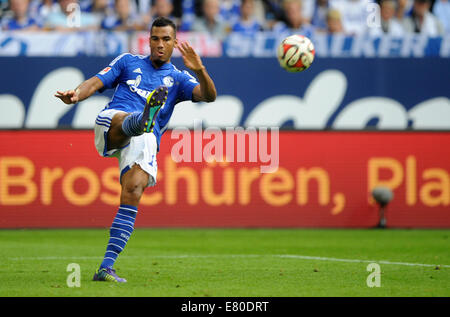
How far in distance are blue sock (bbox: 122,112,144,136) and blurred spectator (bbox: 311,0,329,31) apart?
11089 millimetres

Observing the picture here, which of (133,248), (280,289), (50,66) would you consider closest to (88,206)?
(50,66)

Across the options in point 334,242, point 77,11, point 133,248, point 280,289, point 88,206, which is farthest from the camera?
point 77,11

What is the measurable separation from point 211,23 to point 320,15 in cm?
260

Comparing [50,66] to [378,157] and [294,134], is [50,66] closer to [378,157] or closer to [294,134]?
[294,134]

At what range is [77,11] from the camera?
18.0m

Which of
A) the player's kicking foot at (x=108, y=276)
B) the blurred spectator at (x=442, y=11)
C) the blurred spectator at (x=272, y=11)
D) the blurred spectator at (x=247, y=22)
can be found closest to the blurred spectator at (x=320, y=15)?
the blurred spectator at (x=272, y=11)

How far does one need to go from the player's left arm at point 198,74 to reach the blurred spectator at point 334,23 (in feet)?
31.9

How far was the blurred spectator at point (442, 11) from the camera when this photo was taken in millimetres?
19703

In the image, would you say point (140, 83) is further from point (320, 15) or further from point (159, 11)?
point (320, 15)

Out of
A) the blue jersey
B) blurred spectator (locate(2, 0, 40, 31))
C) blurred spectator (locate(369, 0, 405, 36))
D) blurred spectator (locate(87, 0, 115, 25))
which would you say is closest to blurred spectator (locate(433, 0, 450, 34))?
blurred spectator (locate(369, 0, 405, 36))

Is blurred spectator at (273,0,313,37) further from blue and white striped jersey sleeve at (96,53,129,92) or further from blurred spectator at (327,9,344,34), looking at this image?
blue and white striped jersey sleeve at (96,53,129,92)

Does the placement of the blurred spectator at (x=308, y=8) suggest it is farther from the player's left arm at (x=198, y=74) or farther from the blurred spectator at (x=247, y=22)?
the player's left arm at (x=198, y=74)

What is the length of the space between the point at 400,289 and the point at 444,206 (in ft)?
31.7

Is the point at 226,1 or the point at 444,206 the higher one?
the point at 226,1
